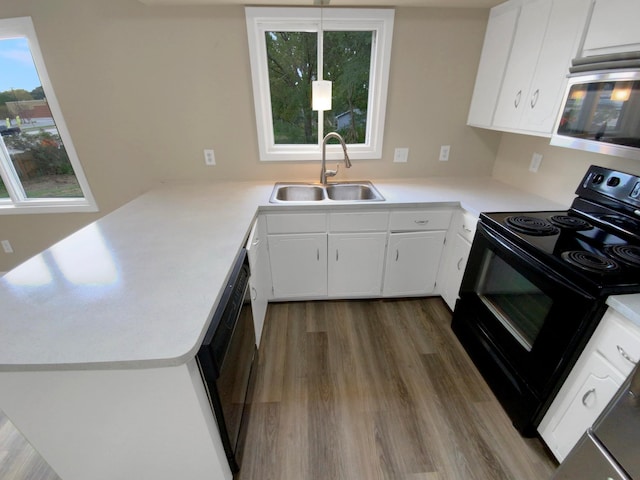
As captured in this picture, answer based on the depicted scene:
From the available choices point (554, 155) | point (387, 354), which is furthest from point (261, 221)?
point (554, 155)

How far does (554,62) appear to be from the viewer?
1471 mm

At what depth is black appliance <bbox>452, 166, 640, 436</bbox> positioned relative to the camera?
3.51ft

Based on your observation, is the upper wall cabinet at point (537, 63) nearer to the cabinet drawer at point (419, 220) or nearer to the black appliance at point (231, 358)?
the cabinet drawer at point (419, 220)

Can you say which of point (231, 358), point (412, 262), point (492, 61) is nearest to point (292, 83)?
point (492, 61)

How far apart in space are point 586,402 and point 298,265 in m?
1.60

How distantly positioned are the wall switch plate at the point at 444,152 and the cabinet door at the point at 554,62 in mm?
696

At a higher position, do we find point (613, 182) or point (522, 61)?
point (522, 61)

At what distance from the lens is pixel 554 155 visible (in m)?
1.84

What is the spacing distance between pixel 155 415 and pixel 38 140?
2596 millimetres

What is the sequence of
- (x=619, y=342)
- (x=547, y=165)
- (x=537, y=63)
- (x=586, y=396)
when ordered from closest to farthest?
(x=619, y=342) < (x=586, y=396) < (x=537, y=63) < (x=547, y=165)

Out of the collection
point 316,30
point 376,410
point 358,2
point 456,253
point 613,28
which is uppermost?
point 358,2

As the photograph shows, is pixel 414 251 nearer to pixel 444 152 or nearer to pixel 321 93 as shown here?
pixel 444 152

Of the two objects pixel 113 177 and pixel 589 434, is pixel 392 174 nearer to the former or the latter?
Result: pixel 589 434

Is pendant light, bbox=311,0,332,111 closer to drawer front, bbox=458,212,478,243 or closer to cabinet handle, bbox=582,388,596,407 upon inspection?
drawer front, bbox=458,212,478,243
